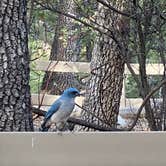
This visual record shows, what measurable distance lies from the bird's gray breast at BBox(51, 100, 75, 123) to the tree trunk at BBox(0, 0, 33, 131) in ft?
0.99

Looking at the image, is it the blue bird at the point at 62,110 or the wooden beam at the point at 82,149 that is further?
the blue bird at the point at 62,110

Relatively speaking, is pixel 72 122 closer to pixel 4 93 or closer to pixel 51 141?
pixel 4 93

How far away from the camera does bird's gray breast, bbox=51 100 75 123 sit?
3.83 m

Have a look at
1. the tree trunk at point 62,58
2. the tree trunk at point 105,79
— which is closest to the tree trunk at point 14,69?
the tree trunk at point 105,79

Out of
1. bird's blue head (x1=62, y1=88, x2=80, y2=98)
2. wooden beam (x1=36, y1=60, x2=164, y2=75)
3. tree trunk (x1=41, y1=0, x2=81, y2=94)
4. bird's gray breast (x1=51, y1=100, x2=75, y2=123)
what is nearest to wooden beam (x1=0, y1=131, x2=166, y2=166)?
bird's gray breast (x1=51, y1=100, x2=75, y2=123)

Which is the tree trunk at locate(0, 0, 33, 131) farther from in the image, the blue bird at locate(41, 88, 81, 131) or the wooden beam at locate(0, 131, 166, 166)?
the wooden beam at locate(0, 131, 166, 166)

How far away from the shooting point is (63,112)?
3.83 meters

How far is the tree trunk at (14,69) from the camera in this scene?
3957 mm

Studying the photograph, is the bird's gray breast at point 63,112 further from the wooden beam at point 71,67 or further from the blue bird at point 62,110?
the wooden beam at point 71,67

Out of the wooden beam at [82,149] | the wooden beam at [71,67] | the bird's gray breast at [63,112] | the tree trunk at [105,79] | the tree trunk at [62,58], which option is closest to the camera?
the wooden beam at [82,149]

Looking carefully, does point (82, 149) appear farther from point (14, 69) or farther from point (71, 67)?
point (71, 67)

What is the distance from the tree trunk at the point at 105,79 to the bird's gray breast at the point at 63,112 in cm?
214

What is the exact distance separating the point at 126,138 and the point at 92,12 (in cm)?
361

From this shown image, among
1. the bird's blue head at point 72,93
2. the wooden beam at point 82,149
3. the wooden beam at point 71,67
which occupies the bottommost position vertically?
the wooden beam at point 82,149
